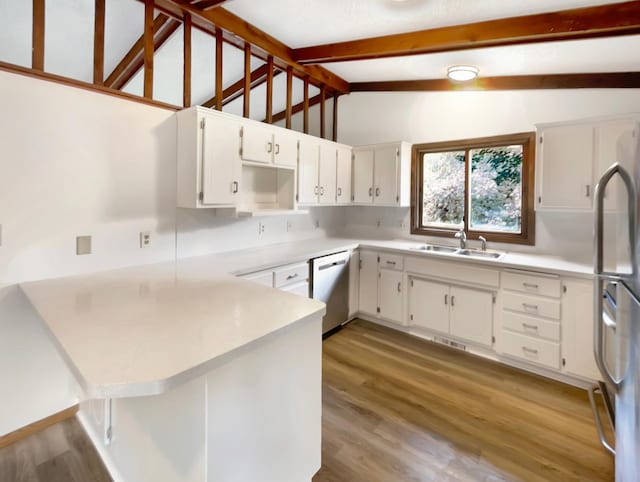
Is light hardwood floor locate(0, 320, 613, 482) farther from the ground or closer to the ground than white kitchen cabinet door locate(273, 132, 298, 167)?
closer to the ground

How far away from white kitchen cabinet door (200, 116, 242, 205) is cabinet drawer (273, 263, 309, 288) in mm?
688

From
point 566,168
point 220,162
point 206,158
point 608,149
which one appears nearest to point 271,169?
point 220,162

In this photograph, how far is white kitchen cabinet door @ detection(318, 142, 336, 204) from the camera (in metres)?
3.67

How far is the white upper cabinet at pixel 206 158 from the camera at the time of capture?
8.11 ft

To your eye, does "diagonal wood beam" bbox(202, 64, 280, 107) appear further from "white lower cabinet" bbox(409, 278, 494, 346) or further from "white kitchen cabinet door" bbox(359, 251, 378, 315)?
"white lower cabinet" bbox(409, 278, 494, 346)

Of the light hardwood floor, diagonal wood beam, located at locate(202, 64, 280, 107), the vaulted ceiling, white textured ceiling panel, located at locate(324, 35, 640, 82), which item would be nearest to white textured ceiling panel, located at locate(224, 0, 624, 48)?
the vaulted ceiling

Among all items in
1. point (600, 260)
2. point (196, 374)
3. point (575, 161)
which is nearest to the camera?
point (196, 374)

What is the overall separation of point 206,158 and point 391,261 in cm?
207

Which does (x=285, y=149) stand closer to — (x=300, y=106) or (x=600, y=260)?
(x=300, y=106)

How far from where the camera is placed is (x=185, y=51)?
8.30 ft

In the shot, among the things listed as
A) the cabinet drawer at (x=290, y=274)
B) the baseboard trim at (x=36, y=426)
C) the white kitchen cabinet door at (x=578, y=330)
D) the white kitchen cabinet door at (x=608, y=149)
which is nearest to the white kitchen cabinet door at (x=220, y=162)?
the cabinet drawer at (x=290, y=274)

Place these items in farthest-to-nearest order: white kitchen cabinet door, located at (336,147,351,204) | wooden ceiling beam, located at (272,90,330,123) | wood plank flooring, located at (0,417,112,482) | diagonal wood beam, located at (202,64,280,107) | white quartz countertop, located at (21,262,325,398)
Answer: wooden ceiling beam, located at (272,90,330,123) → white kitchen cabinet door, located at (336,147,351,204) → diagonal wood beam, located at (202,64,280,107) → wood plank flooring, located at (0,417,112,482) → white quartz countertop, located at (21,262,325,398)

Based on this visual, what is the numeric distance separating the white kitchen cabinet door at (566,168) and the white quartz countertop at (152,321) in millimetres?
2409

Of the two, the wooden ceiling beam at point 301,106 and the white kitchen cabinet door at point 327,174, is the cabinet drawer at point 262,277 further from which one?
the wooden ceiling beam at point 301,106
